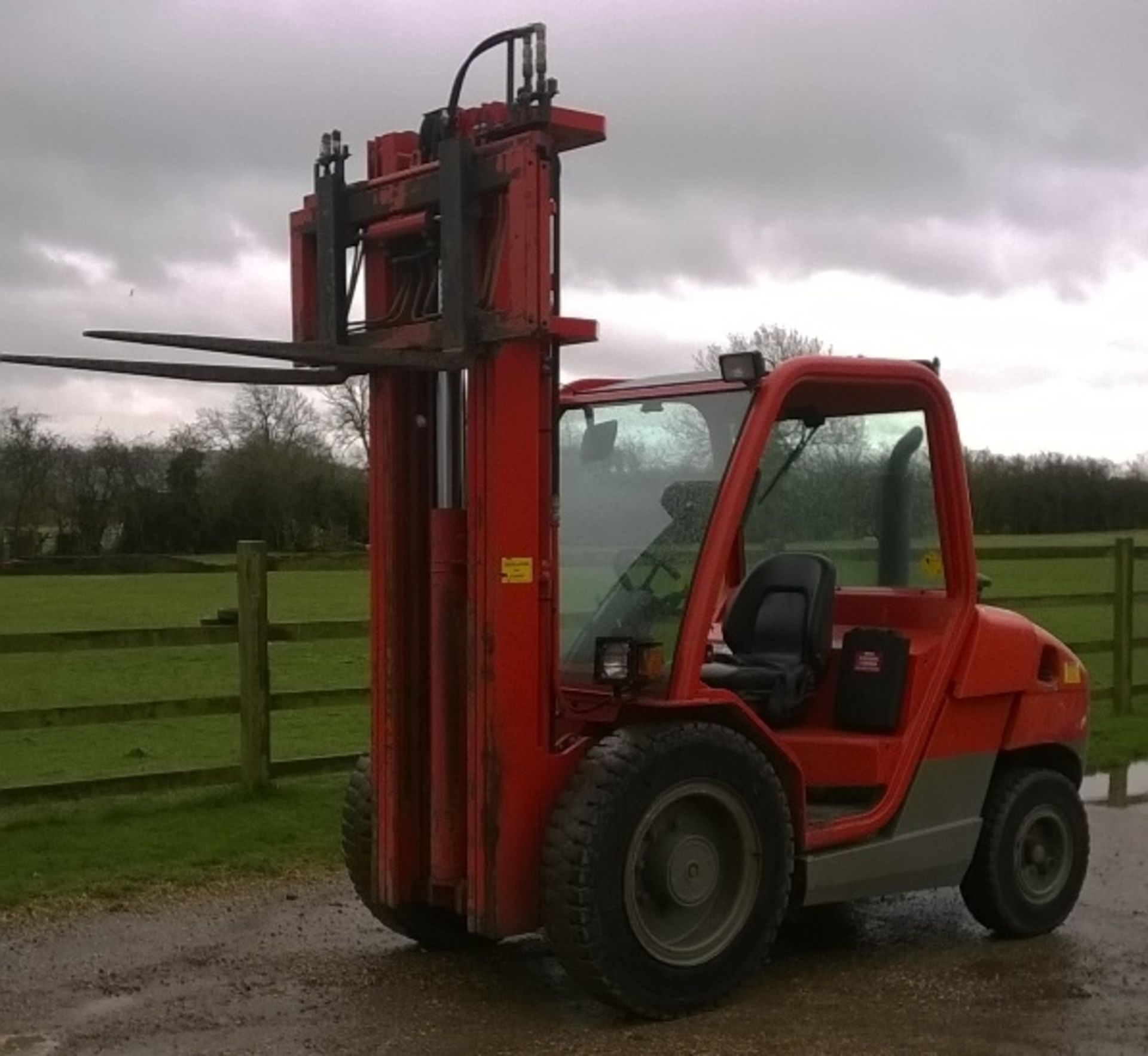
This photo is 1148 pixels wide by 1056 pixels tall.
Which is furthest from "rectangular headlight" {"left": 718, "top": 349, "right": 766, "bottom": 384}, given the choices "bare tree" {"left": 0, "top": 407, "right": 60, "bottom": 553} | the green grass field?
"bare tree" {"left": 0, "top": 407, "right": 60, "bottom": 553}

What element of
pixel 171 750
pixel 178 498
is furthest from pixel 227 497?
pixel 171 750

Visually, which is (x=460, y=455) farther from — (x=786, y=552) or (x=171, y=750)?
(x=171, y=750)

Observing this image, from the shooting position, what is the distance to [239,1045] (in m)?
5.14

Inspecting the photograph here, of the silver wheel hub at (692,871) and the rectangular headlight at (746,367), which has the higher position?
the rectangular headlight at (746,367)

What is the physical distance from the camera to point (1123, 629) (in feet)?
44.2

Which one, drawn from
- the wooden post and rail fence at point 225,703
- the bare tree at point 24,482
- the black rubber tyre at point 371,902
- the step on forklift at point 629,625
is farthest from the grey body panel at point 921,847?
the bare tree at point 24,482

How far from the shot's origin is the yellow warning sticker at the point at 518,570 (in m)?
5.32

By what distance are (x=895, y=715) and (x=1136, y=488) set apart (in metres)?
37.6

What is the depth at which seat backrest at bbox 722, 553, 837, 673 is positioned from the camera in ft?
20.8

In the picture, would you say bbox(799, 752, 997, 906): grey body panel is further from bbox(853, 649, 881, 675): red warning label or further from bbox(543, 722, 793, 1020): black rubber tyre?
bbox(853, 649, 881, 675): red warning label

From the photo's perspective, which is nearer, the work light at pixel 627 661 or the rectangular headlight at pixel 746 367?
the work light at pixel 627 661

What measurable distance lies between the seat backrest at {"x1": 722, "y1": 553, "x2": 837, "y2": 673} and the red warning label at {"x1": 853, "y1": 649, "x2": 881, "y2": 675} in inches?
5.0

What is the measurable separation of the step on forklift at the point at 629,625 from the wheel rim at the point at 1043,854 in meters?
0.02

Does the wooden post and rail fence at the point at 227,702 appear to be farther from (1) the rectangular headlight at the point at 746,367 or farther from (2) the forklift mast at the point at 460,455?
(1) the rectangular headlight at the point at 746,367
